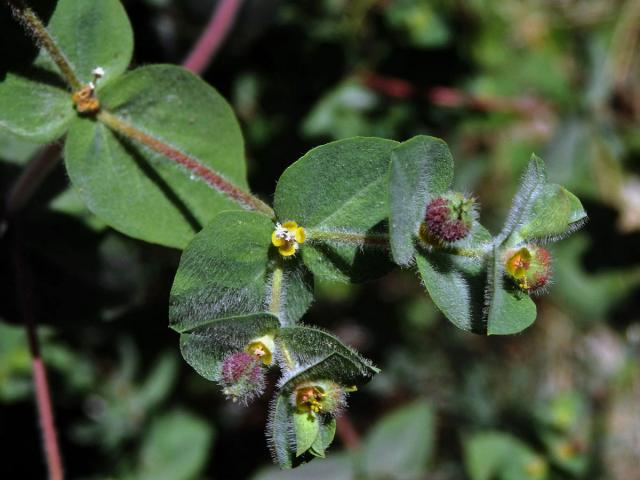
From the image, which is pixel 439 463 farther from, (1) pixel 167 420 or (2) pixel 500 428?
(1) pixel 167 420

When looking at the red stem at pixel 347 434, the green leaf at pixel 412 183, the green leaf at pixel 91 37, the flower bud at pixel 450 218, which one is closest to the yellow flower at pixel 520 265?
the flower bud at pixel 450 218

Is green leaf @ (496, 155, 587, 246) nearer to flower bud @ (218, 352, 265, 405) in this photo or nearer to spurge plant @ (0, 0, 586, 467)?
spurge plant @ (0, 0, 586, 467)

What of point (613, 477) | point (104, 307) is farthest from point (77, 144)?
point (613, 477)

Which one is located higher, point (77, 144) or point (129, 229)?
point (77, 144)

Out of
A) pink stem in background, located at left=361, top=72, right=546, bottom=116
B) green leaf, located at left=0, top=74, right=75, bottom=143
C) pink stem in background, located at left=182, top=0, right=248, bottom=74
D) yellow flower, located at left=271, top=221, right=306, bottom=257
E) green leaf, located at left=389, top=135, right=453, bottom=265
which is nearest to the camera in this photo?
green leaf, located at left=389, top=135, right=453, bottom=265

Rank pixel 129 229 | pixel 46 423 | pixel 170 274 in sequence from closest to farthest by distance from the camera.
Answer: pixel 129 229, pixel 46 423, pixel 170 274

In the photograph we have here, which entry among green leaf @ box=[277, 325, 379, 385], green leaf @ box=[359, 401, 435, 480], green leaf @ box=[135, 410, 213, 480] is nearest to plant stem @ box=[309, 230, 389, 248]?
green leaf @ box=[277, 325, 379, 385]
